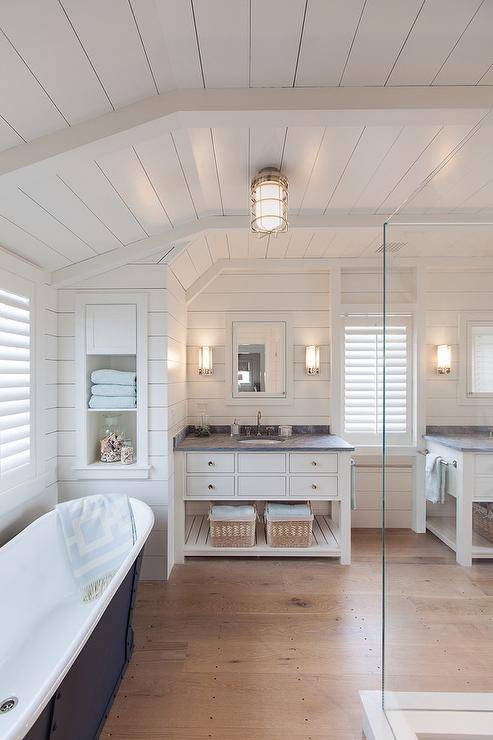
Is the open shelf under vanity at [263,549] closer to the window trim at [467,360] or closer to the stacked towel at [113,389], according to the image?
the stacked towel at [113,389]

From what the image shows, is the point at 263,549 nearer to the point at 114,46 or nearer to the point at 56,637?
the point at 56,637

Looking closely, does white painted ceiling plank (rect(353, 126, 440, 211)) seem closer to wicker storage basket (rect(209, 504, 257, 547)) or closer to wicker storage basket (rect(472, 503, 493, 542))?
Answer: wicker storage basket (rect(472, 503, 493, 542))

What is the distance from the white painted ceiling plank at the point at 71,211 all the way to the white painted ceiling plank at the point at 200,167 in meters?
0.57

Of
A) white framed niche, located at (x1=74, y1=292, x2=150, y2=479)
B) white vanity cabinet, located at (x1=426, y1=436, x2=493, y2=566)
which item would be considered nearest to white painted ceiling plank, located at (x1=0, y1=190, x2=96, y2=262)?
white framed niche, located at (x1=74, y1=292, x2=150, y2=479)

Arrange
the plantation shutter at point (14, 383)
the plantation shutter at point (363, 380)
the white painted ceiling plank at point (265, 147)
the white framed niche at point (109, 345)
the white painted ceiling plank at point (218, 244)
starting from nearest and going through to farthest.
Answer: the white painted ceiling plank at point (265, 147)
the plantation shutter at point (14, 383)
the white framed niche at point (109, 345)
the white painted ceiling plank at point (218, 244)
the plantation shutter at point (363, 380)

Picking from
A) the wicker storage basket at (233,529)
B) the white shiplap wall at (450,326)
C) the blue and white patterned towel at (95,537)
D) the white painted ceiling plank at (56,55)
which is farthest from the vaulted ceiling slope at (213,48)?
the wicker storage basket at (233,529)

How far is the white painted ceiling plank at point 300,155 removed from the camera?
5.45 feet

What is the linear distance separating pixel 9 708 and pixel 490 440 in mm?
2020

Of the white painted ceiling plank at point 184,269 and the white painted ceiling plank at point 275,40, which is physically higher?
the white painted ceiling plank at point 275,40

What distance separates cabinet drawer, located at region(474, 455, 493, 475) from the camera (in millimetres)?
1240

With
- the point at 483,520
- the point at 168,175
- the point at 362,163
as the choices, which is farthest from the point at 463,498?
the point at 168,175

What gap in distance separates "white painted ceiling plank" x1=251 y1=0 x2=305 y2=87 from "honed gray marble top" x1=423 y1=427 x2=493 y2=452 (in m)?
1.35

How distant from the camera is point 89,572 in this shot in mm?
2230

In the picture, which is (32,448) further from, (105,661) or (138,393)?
(105,661)
